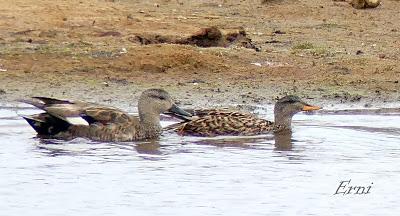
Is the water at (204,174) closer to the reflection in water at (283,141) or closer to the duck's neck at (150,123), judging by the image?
the reflection in water at (283,141)

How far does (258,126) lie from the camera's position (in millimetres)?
11961

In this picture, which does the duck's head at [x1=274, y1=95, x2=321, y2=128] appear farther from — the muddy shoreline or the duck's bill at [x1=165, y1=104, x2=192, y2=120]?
the muddy shoreline

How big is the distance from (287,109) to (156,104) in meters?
1.35

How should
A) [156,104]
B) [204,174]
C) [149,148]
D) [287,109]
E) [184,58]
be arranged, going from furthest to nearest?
[184,58]
[287,109]
[156,104]
[149,148]
[204,174]

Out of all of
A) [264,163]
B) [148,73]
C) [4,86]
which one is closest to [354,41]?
[148,73]

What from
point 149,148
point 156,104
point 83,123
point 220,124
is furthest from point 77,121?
point 220,124

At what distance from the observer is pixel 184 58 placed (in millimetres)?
14797

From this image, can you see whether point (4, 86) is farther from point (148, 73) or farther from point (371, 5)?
point (371, 5)

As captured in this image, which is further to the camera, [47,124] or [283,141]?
[283,141]

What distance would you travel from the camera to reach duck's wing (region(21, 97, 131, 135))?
1120 cm

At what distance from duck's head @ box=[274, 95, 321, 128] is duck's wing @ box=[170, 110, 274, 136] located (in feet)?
1.08

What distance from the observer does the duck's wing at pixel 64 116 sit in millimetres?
11203

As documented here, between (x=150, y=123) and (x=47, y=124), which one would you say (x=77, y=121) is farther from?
(x=150, y=123)

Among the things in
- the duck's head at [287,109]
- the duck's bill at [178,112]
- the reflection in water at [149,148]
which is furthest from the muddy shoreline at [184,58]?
the reflection in water at [149,148]
